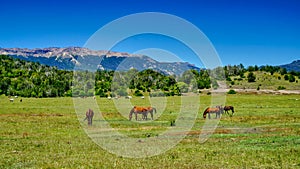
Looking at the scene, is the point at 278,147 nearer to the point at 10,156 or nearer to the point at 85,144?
the point at 85,144

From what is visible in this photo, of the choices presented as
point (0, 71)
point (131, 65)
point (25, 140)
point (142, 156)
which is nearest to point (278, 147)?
point (142, 156)

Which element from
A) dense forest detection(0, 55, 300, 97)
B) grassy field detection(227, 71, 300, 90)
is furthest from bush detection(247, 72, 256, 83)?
grassy field detection(227, 71, 300, 90)

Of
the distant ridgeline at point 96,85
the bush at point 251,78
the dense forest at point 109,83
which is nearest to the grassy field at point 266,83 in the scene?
the bush at point 251,78

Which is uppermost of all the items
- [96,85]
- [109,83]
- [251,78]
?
[251,78]

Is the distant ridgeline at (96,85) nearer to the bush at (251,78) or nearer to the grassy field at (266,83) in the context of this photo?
the grassy field at (266,83)

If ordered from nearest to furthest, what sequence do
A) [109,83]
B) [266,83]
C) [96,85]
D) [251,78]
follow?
[96,85], [109,83], [266,83], [251,78]

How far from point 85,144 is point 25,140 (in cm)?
454

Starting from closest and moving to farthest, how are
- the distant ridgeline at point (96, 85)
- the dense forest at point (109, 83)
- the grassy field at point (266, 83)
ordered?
the distant ridgeline at point (96, 85)
the dense forest at point (109, 83)
the grassy field at point (266, 83)

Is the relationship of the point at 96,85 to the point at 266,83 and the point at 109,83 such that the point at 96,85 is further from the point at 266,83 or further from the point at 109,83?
the point at 266,83

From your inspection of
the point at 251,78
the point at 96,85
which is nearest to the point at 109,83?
the point at 96,85

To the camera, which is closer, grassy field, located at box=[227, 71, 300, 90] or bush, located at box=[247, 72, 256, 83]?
grassy field, located at box=[227, 71, 300, 90]

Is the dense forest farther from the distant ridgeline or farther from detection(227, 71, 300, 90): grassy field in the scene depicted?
detection(227, 71, 300, 90): grassy field

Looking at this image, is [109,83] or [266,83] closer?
[109,83]

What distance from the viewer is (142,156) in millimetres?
18188
